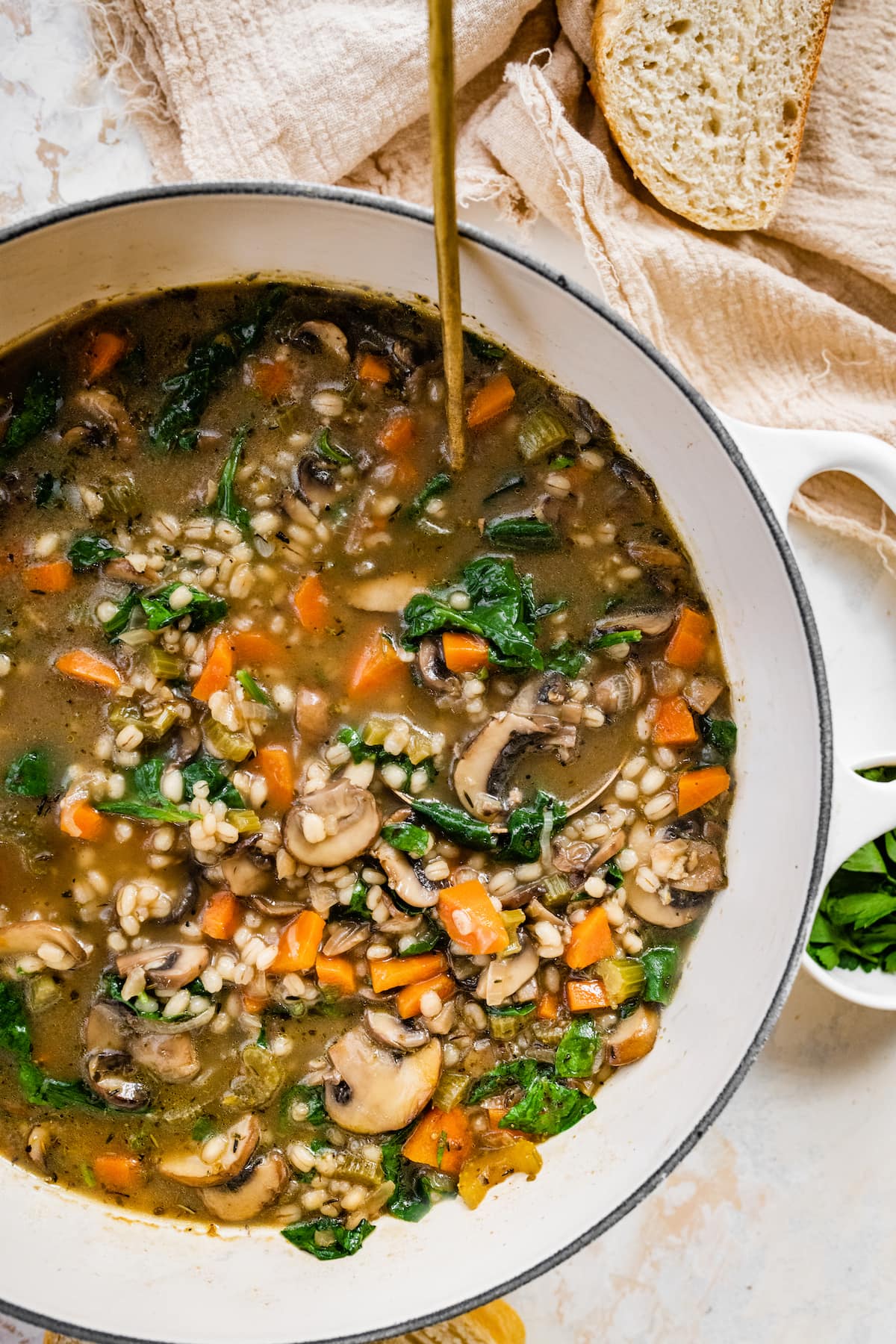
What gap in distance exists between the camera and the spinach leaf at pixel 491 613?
3.07m

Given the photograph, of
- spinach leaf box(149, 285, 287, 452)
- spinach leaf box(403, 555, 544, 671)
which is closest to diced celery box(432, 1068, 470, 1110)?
spinach leaf box(403, 555, 544, 671)

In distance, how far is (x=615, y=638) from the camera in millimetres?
3133

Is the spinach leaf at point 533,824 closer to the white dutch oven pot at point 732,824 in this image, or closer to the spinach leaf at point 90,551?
the white dutch oven pot at point 732,824

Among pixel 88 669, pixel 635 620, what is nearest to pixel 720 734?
pixel 635 620

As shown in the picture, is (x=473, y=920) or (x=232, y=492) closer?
(x=232, y=492)

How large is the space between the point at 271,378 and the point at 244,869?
134cm

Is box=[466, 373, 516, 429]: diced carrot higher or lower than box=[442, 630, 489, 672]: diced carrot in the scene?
higher

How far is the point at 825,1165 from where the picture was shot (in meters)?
3.63

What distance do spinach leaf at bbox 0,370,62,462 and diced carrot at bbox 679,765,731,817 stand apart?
201cm

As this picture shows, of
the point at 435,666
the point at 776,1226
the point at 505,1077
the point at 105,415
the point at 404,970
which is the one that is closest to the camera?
the point at 105,415

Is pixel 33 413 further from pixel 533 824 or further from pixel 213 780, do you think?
pixel 533 824

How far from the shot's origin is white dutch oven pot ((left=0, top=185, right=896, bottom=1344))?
284 cm

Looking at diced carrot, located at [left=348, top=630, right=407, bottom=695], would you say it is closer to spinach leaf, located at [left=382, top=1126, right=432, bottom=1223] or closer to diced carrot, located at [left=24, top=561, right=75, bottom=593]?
diced carrot, located at [left=24, top=561, right=75, bottom=593]

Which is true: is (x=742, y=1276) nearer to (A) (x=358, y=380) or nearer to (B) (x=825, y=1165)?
(B) (x=825, y=1165)
